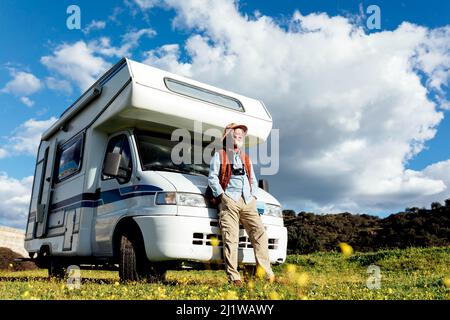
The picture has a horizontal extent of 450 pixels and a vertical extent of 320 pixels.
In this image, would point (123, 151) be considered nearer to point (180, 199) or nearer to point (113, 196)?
point (113, 196)

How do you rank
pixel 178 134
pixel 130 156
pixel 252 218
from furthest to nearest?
pixel 178 134, pixel 130 156, pixel 252 218

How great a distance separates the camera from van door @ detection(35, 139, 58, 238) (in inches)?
365

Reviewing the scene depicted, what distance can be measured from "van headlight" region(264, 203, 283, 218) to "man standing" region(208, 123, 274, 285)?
46 centimetres

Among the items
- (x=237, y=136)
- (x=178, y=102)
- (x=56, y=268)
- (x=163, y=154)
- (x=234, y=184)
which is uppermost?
(x=178, y=102)

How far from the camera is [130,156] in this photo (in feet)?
22.7

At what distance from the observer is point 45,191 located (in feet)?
31.8

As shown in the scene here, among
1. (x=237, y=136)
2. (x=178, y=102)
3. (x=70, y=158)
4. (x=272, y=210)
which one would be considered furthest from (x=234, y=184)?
(x=70, y=158)

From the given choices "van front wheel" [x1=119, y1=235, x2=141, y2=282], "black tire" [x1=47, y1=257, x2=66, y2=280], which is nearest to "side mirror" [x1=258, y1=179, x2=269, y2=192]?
"van front wheel" [x1=119, y1=235, x2=141, y2=282]

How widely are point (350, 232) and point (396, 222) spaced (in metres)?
2.79

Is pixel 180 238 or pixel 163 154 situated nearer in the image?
pixel 180 238

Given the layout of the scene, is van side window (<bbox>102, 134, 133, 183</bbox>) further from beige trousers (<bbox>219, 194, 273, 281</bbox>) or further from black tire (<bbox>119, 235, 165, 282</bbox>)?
beige trousers (<bbox>219, 194, 273, 281</bbox>)

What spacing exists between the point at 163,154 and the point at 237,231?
175 centimetres
